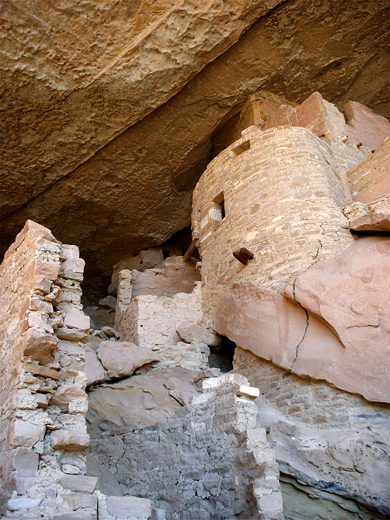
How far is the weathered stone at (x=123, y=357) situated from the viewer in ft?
22.2

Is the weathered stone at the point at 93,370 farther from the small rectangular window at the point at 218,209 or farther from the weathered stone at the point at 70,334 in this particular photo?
the small rectangular window at the point at 218,209

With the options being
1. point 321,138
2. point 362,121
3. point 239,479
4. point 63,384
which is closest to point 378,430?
point 239,479

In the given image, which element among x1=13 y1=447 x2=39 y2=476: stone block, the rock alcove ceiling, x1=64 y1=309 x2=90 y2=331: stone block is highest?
the rock alcove ceiling

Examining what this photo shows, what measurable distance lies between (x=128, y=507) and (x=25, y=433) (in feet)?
3.05

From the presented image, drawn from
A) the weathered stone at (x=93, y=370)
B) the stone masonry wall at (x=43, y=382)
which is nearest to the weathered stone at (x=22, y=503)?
the stone masonry wall at (x=43, y=382)

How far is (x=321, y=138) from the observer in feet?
32.6

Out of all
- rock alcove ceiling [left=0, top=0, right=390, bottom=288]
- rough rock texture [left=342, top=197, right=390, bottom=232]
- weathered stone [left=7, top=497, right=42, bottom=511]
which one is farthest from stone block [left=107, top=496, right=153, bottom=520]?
rock alcove ceiling [left=0, top=0, right=390, bottom=288]

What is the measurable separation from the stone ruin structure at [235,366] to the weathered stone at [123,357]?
28mm

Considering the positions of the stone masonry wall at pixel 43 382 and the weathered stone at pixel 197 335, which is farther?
the weathered stone at pixel 197 335

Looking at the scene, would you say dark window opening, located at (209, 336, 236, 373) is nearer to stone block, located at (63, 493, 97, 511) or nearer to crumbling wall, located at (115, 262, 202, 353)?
crumbling wall, located at (115, 262, 202, 353)

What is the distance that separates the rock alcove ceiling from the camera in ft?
30.7

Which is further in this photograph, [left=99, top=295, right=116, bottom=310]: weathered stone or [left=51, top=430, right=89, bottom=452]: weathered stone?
[left=99, top=295, right=116, bottom=310]: weathered stone

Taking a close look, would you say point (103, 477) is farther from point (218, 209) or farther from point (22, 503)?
point (218, 209)

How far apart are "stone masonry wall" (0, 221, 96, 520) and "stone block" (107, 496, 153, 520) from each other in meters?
0.19
